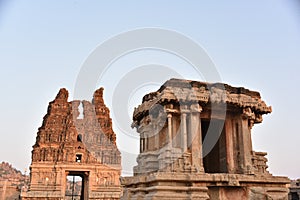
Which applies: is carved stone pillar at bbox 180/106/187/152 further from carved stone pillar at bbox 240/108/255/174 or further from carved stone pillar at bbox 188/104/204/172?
carved stone pillar at bbox 240/108/255/174

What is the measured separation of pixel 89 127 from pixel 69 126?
8.81 ft

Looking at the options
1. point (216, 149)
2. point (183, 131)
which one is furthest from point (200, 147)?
point (216, 149)

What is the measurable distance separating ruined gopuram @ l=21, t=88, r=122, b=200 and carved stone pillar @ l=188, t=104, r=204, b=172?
2951 cm

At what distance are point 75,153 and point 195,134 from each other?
3181 centimetres

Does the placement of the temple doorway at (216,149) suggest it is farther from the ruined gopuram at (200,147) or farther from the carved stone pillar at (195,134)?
the carved stone pillar at (195,134)

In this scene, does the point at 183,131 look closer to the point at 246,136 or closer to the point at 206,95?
the point at 206,95

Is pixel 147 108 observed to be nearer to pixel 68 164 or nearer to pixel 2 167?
pixel 68 164

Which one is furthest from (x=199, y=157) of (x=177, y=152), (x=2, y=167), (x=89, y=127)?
(x=2, y=167)

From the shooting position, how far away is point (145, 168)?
11.2 metres

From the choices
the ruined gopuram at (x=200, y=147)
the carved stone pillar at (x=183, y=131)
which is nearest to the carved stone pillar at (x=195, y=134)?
the ruined gopuram at (x=200, y=147)

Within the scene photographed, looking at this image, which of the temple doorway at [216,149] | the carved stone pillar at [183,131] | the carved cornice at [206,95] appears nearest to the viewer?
the carved stone pillar at [183,131]

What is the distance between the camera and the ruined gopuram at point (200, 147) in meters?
9.65

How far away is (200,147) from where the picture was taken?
34.7 feet

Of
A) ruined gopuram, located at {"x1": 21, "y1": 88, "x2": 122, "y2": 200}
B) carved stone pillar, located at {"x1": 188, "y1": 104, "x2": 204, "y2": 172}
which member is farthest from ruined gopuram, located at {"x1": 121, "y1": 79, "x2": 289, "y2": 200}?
ruined gopuram, located at {"x1": 21, "y1": 88, "x2": 122, "y2": 200}
